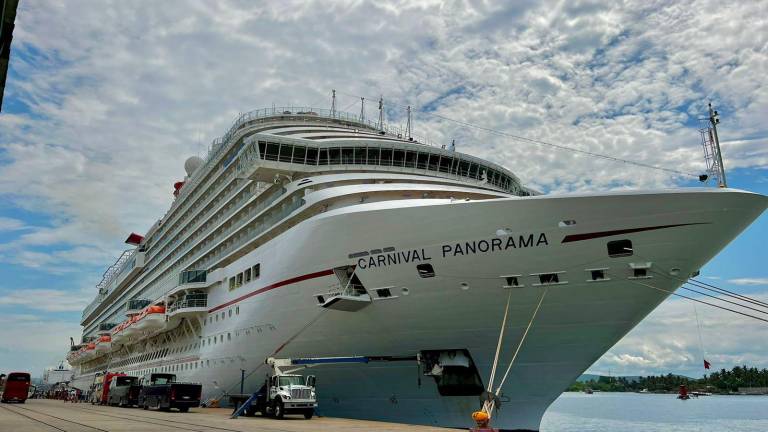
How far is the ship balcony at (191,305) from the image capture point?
2636 cm

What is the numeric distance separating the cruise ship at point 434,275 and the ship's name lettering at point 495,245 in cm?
4

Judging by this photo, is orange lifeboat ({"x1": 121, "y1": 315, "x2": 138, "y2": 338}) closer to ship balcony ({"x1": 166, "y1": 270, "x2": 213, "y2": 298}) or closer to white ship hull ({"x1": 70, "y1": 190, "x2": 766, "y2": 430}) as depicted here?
ship balcony ({"x1": 166, "y1": 270, "x2": 213, "y2": 298})

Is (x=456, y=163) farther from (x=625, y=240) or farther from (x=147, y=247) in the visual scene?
(x=147, y=247)

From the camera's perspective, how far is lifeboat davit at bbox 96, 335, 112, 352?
4254 centimetres

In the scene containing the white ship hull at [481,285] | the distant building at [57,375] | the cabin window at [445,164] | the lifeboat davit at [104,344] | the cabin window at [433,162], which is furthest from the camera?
the distant building at [57,375]

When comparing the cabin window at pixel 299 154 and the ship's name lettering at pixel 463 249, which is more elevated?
the cabin window at pixel 299 154

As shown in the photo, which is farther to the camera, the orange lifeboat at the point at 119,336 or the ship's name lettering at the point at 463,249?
the orange lifeboat at the point at 119,336

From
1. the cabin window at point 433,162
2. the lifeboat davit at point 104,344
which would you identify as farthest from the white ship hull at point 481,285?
the lifeboat davit at point 104,344

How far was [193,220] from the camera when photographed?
3566 centimetres

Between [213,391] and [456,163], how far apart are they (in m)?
14.1

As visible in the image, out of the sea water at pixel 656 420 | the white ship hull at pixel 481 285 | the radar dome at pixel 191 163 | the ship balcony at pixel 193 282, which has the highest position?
the radar dome at pixel 191 163

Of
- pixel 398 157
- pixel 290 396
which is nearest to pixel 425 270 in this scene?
pixel 290 396

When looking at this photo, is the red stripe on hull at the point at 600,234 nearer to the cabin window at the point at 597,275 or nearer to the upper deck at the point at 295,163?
the cabin window at the point at 597,275

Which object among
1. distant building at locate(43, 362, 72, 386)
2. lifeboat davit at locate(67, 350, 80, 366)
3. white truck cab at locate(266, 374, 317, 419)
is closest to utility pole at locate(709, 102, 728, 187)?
white truck cab at locate(266, 374, 317, 419)
